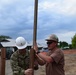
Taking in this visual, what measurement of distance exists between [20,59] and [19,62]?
0.06 m

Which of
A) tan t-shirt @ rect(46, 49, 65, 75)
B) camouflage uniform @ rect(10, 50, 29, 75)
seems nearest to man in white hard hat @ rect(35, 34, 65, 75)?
tan t-shirt @ rect(46, 49, 65, 75)

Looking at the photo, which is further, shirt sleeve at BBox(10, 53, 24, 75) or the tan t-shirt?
the tan t-shirt

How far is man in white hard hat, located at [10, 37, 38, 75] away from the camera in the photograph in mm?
5574

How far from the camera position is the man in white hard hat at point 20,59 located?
219 inches

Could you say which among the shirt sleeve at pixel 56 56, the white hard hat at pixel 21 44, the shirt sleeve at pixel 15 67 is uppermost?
the white hard hat at pixel 21 44

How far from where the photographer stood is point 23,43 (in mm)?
5668

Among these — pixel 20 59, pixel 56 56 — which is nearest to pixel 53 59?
pixel 56 56

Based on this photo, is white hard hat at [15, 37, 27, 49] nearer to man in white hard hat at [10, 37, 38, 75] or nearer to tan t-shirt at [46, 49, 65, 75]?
man in white hard hat at [10, 37, 38, 75]

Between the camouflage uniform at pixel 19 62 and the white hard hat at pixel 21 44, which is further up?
the white hard hat at pixel 21 44

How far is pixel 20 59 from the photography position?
570 centimetres

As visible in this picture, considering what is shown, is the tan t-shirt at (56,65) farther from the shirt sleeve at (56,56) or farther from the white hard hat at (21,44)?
the white hard hat at (21,44)

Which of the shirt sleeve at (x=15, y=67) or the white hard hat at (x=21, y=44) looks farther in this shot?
the white hard hat at (x=21, y=44)

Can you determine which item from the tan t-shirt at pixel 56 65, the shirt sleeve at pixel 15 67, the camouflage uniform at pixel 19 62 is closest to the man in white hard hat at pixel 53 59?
the tan t-shirt at pixel 56 65

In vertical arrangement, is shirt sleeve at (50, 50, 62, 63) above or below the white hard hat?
below
